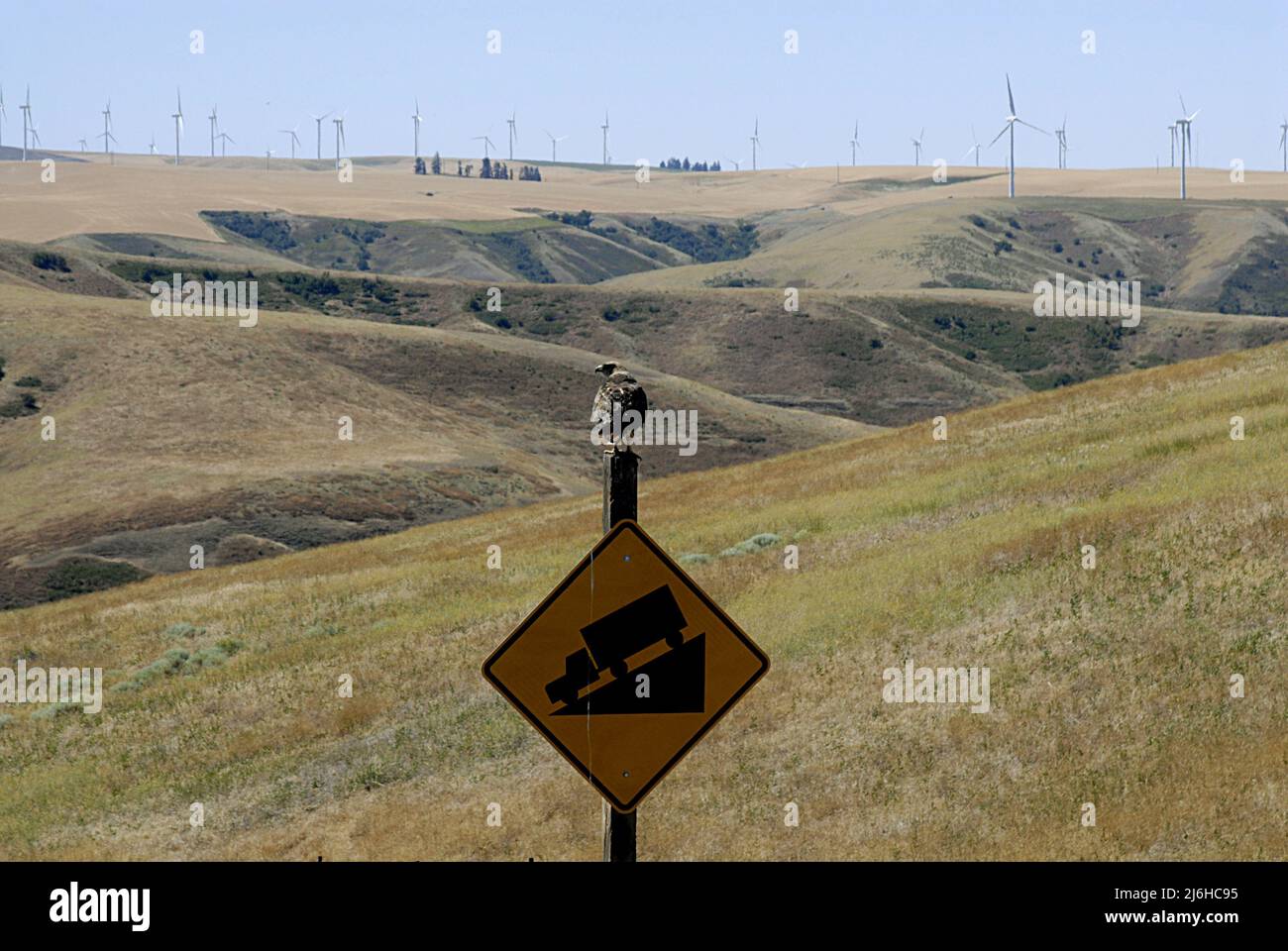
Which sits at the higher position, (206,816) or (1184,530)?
(1184,530)

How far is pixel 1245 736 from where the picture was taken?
14227 mm

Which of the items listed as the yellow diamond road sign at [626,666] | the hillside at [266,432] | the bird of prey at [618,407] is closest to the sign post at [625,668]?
the yellow diamond road sign at [626,666]

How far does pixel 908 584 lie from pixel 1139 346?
5139 inches

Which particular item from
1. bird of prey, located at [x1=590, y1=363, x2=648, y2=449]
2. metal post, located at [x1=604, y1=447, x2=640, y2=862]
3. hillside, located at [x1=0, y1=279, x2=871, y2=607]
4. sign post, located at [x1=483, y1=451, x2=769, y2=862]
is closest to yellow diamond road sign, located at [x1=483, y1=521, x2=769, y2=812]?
sign post, located at [x1=483, y1=451, x2=769, y2=862]

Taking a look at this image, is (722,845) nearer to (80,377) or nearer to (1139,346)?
(80,377)

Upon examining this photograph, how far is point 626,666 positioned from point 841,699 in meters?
9.52

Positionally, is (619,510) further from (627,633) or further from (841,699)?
(841,699)

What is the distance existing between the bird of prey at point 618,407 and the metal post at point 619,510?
5.3 inches

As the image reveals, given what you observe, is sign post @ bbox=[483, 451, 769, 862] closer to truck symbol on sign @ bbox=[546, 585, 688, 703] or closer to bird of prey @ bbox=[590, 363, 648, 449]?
truck symbol on sign @ bbox=[546, 585, 688, 703]

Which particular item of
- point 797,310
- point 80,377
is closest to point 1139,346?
point 797,310

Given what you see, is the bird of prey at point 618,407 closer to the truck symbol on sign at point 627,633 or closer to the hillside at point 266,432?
the truck symbol on sign at point 627,633

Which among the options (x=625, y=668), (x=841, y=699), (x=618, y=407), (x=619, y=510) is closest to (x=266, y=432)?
(x=841, y=699)

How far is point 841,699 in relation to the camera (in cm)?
1772
